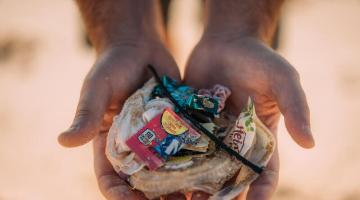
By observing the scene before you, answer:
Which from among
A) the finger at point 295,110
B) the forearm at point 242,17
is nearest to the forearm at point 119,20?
the forearm at point 242,17

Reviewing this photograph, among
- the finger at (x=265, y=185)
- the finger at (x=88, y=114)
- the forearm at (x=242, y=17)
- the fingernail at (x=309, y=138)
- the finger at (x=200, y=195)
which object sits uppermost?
the forearm at (x=242, y=17)

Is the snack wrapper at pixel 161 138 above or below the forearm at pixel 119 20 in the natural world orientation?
below

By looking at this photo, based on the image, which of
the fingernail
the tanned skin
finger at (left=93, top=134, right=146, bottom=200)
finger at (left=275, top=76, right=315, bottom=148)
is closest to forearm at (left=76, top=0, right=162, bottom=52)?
the tanned skin

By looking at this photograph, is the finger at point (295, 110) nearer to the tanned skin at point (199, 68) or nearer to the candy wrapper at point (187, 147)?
the tanned skin at point (199, 68)

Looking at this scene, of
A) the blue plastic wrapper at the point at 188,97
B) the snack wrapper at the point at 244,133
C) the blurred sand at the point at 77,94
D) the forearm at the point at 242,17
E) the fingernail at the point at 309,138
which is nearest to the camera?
the fingernail at the point at 309,138

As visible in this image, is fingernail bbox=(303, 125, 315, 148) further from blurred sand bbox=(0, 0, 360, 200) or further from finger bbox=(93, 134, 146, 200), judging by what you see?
blurred sand bbox=(0, 0, 360, 200)

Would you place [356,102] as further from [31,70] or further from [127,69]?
[31,70]

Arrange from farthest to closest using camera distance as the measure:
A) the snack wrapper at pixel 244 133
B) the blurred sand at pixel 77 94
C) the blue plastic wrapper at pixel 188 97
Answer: the blurred sand at pixel 77 94 → the blue plastic wrapper at pixel 188 97 → the snack wrapper at pixel 244 133

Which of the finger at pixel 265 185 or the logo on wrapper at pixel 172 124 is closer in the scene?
the finger at pixel 265 185
